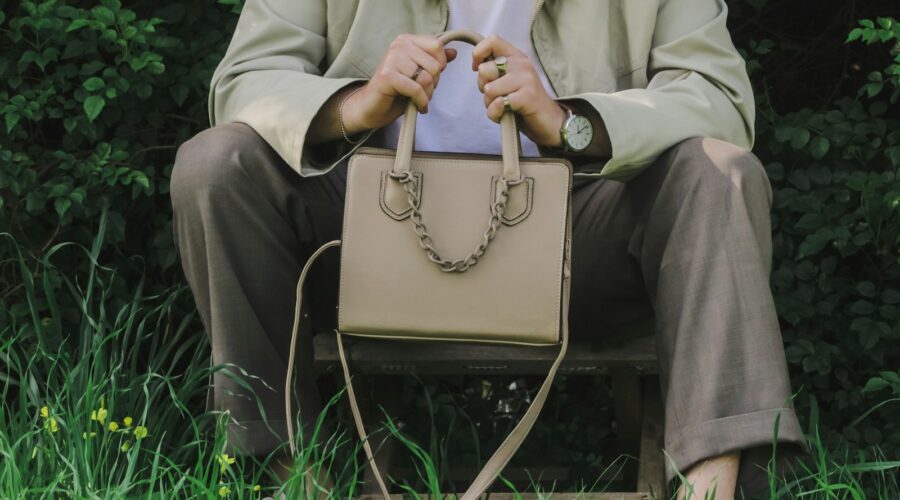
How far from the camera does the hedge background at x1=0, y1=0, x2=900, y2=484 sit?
3.07 meters

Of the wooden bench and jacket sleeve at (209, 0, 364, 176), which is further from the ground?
jacket sleeve at (209, 0, 364, 176)

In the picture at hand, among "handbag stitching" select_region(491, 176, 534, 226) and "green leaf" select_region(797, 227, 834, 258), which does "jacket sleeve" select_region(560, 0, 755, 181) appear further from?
"green leaf" select_region(797, 227, 834, 258)

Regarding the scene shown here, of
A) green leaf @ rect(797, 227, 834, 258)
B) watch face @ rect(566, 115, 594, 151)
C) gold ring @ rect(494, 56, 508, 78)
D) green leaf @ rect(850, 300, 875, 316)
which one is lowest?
green leaf @ rect(850, 300, 875, 316)

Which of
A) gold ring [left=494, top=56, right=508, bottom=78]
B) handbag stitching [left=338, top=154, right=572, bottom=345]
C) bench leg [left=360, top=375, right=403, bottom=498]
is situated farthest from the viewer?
bench leg [left=360, top=375, right=403, bottom=498]

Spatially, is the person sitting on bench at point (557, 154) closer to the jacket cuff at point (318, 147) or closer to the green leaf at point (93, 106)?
the jacket cuff at point (318, 147)

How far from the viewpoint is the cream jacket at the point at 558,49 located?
8.18 ft

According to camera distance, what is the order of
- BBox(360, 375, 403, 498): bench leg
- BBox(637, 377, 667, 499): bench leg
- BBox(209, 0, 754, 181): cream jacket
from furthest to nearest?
1. BBox(360, 375, 403, 498): bench leg
2. BBox(637, 377, 667, 499): bench leg
3. BBox(209, 0, 754, 181): cream jacket

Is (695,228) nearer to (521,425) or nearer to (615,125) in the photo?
(615,125)

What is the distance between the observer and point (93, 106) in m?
3.00

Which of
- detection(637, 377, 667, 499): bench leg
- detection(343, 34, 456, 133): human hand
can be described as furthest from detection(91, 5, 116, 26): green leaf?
detection(637, 377, 667, 499): bench leg

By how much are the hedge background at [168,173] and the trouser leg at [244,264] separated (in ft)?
2.49

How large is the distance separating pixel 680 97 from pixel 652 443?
77 centimetres

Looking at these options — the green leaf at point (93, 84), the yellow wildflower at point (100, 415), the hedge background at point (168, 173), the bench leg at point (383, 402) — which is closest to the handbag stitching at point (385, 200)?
the yellow wildflower at point (100, 415)

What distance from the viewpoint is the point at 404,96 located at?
7.59 ft
